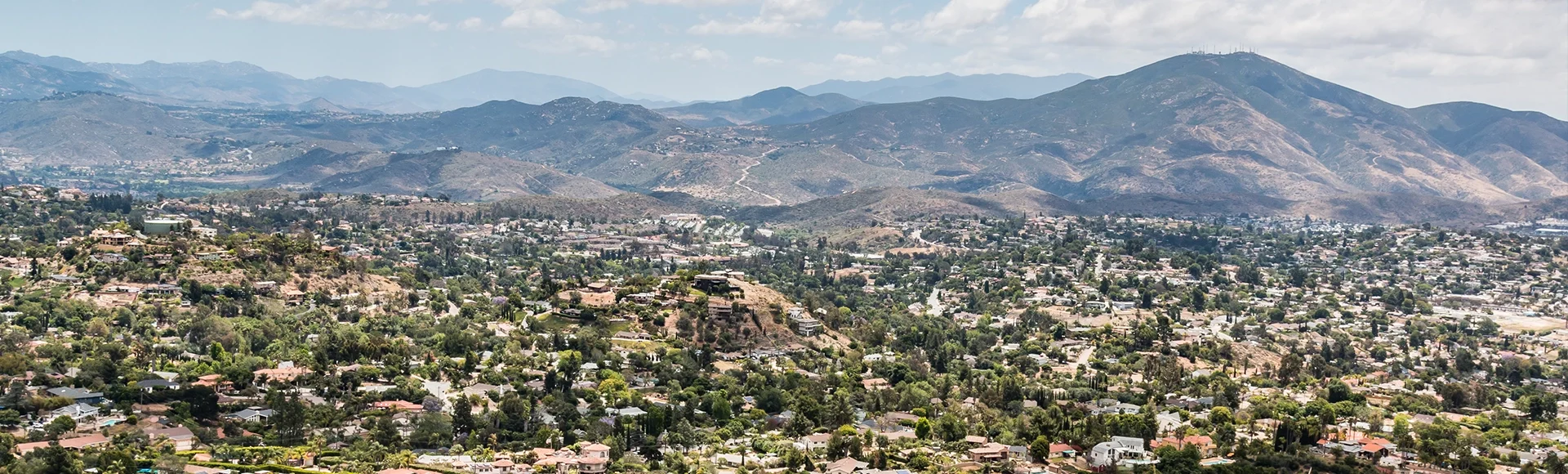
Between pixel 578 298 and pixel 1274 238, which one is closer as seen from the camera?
pixel 578 298

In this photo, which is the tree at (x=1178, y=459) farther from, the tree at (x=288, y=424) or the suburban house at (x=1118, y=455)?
the tree at (x=288, y=424)

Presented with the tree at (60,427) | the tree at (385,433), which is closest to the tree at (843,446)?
the tree at (385,433)

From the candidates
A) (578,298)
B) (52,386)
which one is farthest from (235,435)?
(578,298)

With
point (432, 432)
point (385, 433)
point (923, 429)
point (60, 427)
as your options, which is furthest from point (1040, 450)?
point (60, 427)

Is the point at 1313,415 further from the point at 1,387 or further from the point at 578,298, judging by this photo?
the point at 1,387

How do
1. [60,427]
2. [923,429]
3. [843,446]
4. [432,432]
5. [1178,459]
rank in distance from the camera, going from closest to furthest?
1. [60,427]
2. [1178,459]
3. [843,446]
4. [432,432]
5. [923,429]

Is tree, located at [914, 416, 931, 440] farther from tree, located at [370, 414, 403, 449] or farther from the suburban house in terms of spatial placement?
tree, located at [370, 414, 403, 449]

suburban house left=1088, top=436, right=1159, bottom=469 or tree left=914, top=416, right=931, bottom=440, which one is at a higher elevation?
suburban house left=1088, top=436, right=1159, bottom=469

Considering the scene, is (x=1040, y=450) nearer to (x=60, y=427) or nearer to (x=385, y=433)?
(x=385, y=433)

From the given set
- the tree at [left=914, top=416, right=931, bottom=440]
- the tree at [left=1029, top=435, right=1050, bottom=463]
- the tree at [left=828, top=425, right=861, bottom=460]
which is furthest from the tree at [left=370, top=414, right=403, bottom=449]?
the tree at [left=1029, top=435, right=1050, bottom=463]

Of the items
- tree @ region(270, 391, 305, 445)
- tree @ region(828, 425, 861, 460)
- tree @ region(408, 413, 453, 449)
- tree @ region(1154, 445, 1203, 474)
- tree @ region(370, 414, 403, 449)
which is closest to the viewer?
tree @ region(1154, 445, 1203, 474)

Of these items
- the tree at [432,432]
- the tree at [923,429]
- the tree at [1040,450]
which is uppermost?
the tree at [1040,450]
